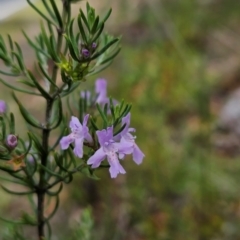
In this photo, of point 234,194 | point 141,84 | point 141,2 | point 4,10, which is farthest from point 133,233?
point 141,2

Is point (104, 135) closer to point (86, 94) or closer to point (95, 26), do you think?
point (95, 26)

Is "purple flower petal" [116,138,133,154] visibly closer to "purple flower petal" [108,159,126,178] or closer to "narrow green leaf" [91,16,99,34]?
"purple flower petal" [108,159,126,178]

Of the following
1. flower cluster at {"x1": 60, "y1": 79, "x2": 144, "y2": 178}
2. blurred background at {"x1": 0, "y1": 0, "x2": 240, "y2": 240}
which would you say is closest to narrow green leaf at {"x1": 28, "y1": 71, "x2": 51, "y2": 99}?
flower cluster at {"x1": 60, "y1": 79, "x2": 144, "y2": 178}

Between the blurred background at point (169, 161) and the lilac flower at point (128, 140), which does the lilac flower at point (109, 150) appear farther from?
the blurred background at point (169, 161)

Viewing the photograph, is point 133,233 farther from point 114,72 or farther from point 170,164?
point 114,72

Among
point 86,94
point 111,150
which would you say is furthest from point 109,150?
point 86,94

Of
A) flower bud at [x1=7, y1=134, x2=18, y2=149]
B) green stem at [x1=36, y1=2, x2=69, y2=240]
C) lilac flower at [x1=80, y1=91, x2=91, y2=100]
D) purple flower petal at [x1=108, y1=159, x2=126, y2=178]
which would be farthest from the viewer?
lilac flower at [x1=80, y1=91, x2=91, y2=100]
